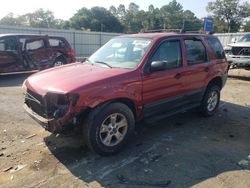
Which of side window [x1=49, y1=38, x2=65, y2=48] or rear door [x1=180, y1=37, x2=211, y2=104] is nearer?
rear door [x1=180, y1=37, x2=211, y2=104]

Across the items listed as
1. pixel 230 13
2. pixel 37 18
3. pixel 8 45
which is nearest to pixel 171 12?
pixel 230 13

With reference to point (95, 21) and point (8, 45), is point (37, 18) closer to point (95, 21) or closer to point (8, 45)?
point (95, 21)

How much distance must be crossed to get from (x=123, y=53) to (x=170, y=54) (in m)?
0.87

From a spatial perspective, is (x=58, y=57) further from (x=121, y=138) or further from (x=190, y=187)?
(x=190, y=187)

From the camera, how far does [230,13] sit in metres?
66.1

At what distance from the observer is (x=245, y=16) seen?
216 feet

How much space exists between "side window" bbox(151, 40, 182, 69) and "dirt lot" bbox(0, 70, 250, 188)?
4.29 feet

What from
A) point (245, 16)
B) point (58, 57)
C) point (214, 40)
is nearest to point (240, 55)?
point (214, 40)

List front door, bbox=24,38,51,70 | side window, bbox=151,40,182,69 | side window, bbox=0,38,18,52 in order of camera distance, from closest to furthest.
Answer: side window, bbox=151,40,182,69 < side window, bbox=0,38,18,52 < front door, bbox=24,38,51,70

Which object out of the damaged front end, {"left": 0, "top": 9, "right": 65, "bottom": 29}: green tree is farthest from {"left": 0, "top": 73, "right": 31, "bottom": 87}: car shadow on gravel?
{"left": 0, "top": 9, "right": 65, "bottom": 29}: green tree

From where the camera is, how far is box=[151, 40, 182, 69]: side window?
529cm

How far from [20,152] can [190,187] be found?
8.79 ft

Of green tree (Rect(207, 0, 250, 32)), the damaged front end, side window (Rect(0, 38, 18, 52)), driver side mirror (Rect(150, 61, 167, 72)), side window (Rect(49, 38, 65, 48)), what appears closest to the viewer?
the damaged front end

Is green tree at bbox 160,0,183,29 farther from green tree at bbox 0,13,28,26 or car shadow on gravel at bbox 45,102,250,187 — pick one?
car shadow on gravel at bbox 45,102,250,187
